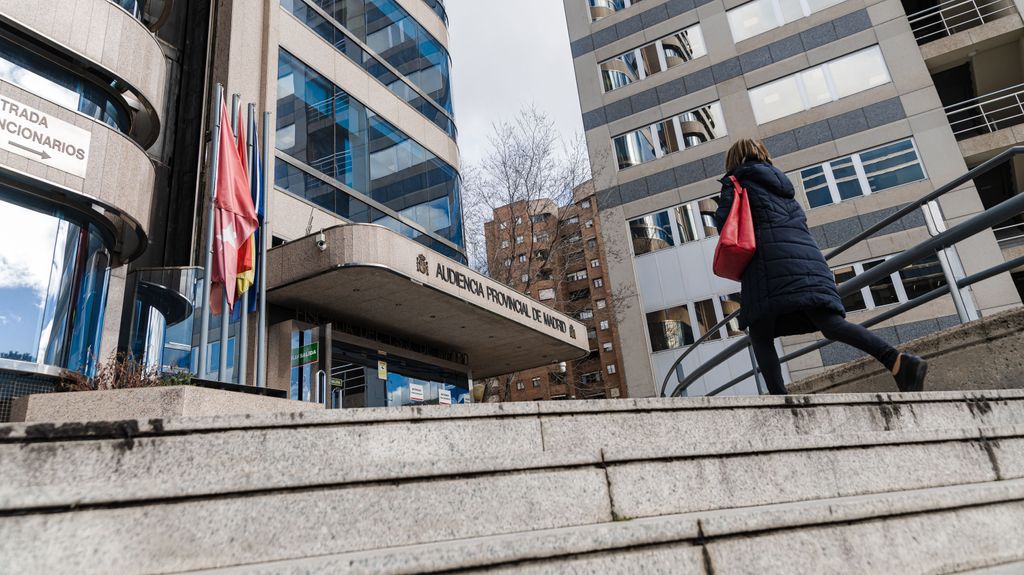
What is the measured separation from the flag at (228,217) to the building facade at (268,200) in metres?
0.60

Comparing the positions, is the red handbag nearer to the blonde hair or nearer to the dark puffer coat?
the dark puffer coat

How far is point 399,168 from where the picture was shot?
17688 millimetres

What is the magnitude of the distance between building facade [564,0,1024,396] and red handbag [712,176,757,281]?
1500 cm

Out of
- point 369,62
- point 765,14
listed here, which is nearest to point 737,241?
point 369,62

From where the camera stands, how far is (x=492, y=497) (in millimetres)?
2555

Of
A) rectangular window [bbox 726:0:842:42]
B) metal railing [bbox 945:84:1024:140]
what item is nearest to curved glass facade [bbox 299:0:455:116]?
rectangular window [bbox 726:0:842:42]

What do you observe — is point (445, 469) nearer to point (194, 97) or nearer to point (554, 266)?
point (194, 97)

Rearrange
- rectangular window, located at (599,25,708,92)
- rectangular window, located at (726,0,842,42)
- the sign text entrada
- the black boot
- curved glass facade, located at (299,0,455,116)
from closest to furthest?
the black boot < the sign text entrada < curved glass facade, located at (299,0,455,116) < rectangular window, located at (726,0,842,42) < rectangular window, located at (599,25,708,92)

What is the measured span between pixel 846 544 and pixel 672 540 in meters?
0.74

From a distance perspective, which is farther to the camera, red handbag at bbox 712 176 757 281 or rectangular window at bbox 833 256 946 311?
rectangular window at bbox 833 256 946 311

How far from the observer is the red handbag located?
14.3ft

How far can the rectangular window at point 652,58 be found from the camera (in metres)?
22.6

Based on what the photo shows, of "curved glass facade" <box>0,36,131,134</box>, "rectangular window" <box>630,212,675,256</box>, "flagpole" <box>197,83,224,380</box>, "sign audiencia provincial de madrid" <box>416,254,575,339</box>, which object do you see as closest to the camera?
"curved glass facade" <box>0,36,131,134</box>

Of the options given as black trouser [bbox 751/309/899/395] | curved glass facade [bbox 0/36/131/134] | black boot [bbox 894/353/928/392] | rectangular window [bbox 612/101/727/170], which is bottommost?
black boot [bbox 894/353/928/392]
